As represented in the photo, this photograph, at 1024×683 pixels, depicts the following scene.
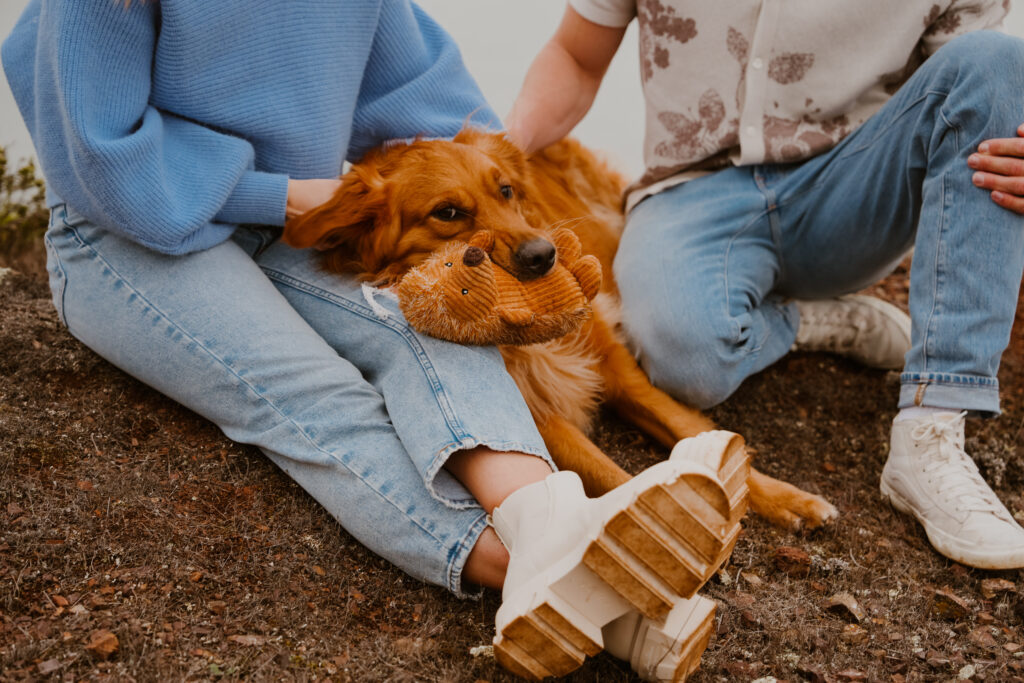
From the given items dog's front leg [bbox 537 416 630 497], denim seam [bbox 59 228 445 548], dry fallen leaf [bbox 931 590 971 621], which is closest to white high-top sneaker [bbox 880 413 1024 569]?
dry fallen leaf [bbox 931 590 971 621]

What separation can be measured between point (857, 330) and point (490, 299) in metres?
1.77

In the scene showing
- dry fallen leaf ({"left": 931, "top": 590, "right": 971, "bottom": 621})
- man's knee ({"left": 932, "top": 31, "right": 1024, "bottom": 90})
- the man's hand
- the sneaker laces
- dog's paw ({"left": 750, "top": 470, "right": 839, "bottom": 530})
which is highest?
man's knee ({"left": 932, "top": 31, "right": 1024, "bottom": 90})

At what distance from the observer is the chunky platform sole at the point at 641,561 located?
3.82 ft

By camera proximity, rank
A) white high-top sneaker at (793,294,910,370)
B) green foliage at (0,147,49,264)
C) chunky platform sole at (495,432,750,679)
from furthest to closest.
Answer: green foliage at (0,147,49,264)
white high-top sneaker at (793,294,910,370)
chunky platform sole at (495,432,750,679)

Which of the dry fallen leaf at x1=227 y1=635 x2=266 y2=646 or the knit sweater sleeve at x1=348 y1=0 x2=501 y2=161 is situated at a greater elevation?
the knit sweater sleeve at x1=348 y1=0 x2=501 y2=161

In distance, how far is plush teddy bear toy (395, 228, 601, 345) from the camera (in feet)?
5.56

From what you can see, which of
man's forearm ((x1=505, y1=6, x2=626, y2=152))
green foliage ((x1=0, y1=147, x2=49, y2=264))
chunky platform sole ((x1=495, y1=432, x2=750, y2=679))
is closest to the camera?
chunky platform sole ((x1=495, y1=432, x2=750, y2=679))

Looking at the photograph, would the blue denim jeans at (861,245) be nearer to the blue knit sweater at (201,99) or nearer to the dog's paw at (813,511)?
the dog's paw at (813,511)

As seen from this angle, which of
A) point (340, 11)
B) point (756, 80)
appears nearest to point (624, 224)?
point (756, 80)

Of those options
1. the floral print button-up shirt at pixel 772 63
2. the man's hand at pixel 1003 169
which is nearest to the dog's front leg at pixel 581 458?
the floral print button-up shirt at pixel 772 63

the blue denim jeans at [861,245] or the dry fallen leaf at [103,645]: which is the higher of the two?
the blue denim jeans at [861,245]

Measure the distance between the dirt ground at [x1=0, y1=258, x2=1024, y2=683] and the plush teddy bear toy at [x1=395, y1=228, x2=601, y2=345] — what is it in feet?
1.70

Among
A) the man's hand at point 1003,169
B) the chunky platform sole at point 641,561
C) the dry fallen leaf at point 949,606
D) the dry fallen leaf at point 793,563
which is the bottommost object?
the dry fallen leaf at point 793,563

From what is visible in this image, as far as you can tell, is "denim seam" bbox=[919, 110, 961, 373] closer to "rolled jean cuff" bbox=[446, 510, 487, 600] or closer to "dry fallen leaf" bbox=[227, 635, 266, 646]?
"rolled jean cuff" bbox=[446, 510, 487, 600]
